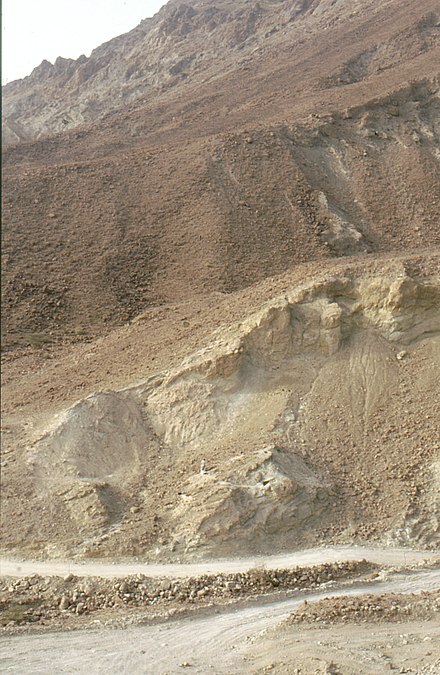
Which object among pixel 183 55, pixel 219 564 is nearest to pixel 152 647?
pixel 219 564

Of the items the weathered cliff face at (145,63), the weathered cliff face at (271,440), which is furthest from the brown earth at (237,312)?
the weathered cliff face at (145,63)

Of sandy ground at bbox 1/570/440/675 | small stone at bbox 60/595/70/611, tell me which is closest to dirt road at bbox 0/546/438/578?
small stone at bbox 60/595/70/611

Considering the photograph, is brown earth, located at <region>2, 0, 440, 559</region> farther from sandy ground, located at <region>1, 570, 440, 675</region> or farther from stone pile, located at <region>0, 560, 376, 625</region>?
sandy ground, located at <region>1, 570, 440, 675</region>

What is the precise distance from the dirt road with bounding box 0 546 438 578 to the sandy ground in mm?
2174

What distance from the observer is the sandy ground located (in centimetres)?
1259

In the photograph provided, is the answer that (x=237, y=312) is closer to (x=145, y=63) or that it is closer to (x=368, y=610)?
(x=368, y=610)

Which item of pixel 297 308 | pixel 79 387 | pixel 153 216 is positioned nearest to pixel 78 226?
pixel 153 216

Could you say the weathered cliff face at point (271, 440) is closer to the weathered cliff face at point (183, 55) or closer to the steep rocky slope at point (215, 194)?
the steep rocky slope at point (215, 194)

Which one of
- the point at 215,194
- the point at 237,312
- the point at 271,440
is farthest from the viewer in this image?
the point at 215,194

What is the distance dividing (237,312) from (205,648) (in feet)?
34.1

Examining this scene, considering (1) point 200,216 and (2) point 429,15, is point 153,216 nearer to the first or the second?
(1) point 200,216

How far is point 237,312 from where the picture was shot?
21.9 meters

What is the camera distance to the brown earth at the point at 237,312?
1800 centimetres

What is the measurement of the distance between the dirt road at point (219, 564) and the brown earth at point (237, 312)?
38cm
